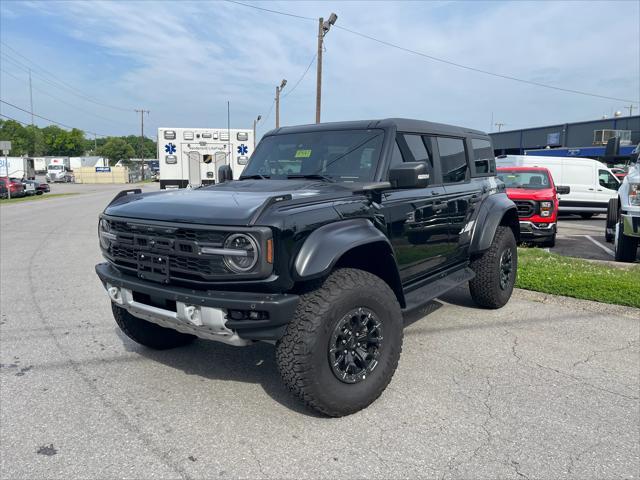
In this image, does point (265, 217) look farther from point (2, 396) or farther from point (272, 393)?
point (2, 396)

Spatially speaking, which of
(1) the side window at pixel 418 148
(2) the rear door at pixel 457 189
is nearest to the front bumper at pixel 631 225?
(2) the rear door at pixel 457 189

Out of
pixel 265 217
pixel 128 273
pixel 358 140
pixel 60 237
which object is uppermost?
pixel 358 140

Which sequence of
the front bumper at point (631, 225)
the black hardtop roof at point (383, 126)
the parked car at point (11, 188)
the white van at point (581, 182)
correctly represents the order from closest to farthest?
Result: the black hardtop roof at point (383, 126) < the front bumper at point (631, 225) < the white van at point (581, 182) < the parked car at point (11, 188)

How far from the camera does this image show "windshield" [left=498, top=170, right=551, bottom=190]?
11.2 m

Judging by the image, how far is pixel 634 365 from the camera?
4.07 m

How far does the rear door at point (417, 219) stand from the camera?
150 inches

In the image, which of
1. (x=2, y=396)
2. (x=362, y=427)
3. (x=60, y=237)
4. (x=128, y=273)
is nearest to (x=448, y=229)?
(x=362, y=427)

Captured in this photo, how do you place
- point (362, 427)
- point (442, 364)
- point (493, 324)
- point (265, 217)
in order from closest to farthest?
point (265, 217)
point (362, 427)
point (442, 364)
point (493, 324)

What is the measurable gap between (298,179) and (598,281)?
414 cm

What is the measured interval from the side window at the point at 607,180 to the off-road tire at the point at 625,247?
9124 mm

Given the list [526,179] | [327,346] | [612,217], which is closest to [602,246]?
[612,217]

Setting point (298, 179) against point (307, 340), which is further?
point (298, 179)

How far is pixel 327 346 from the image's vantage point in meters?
3.02

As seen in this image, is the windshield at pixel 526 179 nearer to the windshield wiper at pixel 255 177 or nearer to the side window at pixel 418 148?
the side window at pixel 418 148
